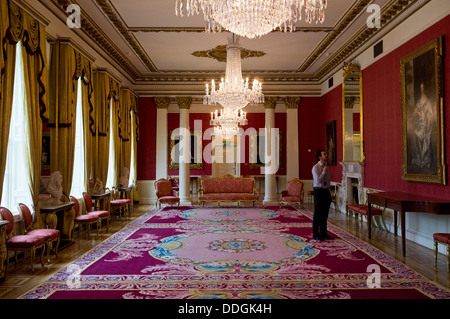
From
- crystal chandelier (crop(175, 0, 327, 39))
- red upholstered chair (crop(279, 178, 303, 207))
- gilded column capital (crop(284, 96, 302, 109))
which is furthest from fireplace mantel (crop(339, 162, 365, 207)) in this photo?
crystal chandelier (crop(175, 0, 327, 39))

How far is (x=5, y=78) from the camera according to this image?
174 inches

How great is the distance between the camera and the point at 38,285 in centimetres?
384

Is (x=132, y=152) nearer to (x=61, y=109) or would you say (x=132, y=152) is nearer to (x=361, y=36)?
(x=61, y=109)

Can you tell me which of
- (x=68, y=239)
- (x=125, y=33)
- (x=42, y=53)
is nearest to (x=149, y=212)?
(x=68, y=239)

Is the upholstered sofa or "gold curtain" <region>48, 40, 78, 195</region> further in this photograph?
the upholstered sofa

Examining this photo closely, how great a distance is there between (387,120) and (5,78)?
21.6 feet

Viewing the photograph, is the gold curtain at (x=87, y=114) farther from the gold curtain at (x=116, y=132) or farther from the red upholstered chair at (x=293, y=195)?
the red upholstered chair at (x=293, y=195)

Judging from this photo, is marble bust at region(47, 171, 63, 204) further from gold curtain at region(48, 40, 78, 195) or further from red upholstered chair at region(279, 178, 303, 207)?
red upholstered chair at region(279, 178, 303, 207)

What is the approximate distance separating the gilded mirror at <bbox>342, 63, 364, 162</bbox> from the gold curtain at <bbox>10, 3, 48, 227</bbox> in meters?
6.70

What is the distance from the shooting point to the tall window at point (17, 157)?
5.07 metres

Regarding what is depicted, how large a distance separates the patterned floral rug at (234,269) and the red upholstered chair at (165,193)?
3019 millimetres

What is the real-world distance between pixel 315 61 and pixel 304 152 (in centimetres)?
326

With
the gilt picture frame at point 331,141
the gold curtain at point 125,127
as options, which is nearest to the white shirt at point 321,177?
the gilt picture frame at point 331,141

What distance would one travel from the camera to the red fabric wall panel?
1207 centimetres
